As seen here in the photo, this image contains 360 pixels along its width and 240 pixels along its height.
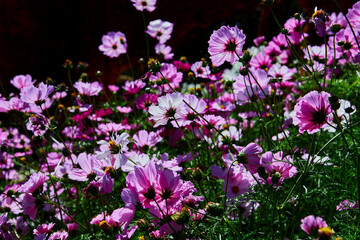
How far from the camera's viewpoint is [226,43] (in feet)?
2.49

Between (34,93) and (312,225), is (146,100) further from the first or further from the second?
(312,225)

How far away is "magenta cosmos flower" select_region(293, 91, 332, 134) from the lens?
601 millimetres

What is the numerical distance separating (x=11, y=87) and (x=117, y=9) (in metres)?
0.94

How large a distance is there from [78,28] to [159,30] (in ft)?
4.25

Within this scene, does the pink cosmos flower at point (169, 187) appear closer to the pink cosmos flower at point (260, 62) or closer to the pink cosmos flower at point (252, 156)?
the pink cosmos flower at point (252, 156)

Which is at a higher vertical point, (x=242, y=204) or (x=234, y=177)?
(x=234, y=177)

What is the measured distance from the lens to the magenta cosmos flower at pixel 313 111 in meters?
0.60

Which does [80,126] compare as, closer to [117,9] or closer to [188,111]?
[188,111]

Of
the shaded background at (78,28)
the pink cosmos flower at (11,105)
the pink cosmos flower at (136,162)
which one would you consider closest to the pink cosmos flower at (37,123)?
the pink cosmos flower at (11,105)

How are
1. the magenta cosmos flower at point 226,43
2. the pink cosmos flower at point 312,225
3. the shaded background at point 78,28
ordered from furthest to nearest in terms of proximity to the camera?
the shaded background at point 78,28 → the magenta cosmos flower at point 226,43 → the pink cosmos flower at point 312,225

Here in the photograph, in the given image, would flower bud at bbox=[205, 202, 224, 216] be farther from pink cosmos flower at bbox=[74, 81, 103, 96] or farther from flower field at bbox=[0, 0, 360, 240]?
pink cosmos flower at bbox=[74, 81, 103, 96]

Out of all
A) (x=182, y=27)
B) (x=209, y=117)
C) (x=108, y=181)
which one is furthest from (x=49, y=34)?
(x=108, y=181)

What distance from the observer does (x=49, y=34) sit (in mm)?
2428

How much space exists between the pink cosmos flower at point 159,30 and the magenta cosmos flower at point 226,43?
639 millimetres
